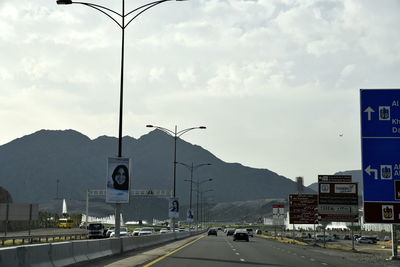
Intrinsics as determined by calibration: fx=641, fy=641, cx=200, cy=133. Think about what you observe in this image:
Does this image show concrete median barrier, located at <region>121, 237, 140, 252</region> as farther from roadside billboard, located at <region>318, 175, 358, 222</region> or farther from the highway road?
roadside billboard, located at <region>318, 175, 358, 222</region>

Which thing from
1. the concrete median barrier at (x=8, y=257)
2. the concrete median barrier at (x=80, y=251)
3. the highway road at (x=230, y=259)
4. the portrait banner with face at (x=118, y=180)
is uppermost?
the portrait banner with face at (x=118, y=180)

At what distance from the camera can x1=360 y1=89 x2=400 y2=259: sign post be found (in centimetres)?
2845

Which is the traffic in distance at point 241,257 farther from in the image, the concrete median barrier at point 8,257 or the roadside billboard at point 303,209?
the concrete median barrier at point 8,257

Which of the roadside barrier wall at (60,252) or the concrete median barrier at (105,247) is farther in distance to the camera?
the concrete median barrier at (105,247)

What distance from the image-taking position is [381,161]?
28.5 m

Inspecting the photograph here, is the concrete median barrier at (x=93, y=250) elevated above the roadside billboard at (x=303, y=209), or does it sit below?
below

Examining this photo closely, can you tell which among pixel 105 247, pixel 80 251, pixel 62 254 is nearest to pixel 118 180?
pixel 105 247

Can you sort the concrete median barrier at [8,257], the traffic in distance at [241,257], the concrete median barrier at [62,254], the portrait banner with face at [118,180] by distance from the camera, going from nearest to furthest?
the concrete median barrier at [8,257]
the concrete median barrier at [62,254]
the traffic in distance at [241,257]
the portrait banner with face at [118,180]

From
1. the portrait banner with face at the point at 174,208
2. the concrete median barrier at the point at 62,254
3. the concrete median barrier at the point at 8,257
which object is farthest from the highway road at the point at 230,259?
the portrait banner with face at the point at 174,208

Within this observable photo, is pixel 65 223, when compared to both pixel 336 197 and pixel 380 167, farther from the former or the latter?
pixel 380 167

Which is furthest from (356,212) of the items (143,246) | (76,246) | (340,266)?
(76,246)

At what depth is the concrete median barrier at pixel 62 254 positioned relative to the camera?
747 inches

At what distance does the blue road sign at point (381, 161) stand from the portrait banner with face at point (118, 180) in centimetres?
1162

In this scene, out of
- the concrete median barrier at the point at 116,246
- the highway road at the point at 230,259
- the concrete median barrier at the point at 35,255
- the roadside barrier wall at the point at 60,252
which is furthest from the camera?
the concrete median barrier at the point at 116,246
